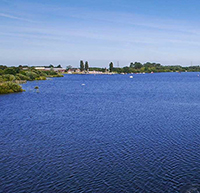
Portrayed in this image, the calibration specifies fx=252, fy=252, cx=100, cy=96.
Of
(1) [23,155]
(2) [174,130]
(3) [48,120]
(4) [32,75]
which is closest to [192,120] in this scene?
(2) [174,130]

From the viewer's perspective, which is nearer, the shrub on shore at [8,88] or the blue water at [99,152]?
the blue water at [99,152]

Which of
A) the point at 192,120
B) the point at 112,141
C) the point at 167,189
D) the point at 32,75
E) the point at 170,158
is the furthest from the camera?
the point at 32,75

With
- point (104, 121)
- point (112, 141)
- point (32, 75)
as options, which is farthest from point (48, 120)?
point (32, 75)

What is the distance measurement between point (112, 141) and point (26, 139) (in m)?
11.6

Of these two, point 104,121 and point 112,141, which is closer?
point 112,141

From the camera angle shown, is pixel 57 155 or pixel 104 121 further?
pixel 104 121

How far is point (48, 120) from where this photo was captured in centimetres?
4553

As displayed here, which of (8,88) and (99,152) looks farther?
(8,88)

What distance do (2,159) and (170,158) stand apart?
18.1 meters

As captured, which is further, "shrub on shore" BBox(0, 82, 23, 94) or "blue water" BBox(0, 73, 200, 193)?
"shrub on shore" BBox(0, 82, 23, 94)

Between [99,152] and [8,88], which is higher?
[99,152]

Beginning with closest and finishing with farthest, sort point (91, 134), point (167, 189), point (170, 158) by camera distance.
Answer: point (167, 189)
point (170, 158)
point (91, 134)

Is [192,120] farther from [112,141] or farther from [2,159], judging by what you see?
[2,159]

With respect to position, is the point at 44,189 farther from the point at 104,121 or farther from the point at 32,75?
the point at 32,75
